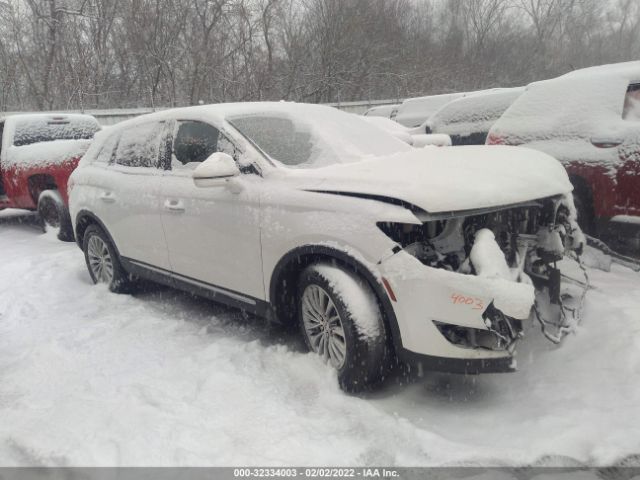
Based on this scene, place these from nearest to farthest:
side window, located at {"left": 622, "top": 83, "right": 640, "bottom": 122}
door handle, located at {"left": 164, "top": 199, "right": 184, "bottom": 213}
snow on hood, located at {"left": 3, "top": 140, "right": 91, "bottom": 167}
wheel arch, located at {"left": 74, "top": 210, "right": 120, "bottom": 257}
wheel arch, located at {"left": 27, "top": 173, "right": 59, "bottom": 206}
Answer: door handle, located at {"left": 164, "top": 199, "right": 184, "bottom": 213} → side window, located at {"left": 622, "top": 83, "right": 640, "bottom": 122} → wheel arch, located at {"left": 74, "top": 210, "right": 120, "bottom": 257} → snow on hood, located at {"left": 3, "top": 140, "right": 91, "bottom": 167} → wheel arch, located at {"left": 27, "top": 173, "right": 59, "bottom": 206}

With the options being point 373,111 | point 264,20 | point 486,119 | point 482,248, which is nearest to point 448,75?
point 264,20

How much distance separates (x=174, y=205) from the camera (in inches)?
157

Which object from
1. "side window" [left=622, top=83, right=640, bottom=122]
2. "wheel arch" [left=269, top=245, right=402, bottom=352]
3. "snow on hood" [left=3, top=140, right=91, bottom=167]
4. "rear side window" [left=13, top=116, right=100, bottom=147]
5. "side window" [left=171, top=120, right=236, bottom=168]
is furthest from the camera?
"rear side window" [left=13, top=116, right=100, bottom=147]

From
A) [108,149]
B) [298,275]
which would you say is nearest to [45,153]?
[108,149]

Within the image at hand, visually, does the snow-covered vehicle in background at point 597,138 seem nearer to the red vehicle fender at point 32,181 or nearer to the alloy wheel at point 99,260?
the alloy wheel at point 99,260

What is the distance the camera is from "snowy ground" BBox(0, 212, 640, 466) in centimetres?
251

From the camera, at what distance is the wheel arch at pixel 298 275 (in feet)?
9.07

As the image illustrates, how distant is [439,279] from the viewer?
2580mm

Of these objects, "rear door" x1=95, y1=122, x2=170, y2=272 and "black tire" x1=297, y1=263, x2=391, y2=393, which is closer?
"black tire" x1=297, y1=263, x2=391, y2=393

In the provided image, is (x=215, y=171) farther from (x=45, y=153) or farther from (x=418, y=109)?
(x=418, y=109)

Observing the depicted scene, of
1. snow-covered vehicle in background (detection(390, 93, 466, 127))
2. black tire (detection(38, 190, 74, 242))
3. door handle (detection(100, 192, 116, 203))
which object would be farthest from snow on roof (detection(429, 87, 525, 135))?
black tire (detection(38, 190, 74, 242))

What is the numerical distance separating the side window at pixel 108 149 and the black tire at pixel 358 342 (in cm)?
293

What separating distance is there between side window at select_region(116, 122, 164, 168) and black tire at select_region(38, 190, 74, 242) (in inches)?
117

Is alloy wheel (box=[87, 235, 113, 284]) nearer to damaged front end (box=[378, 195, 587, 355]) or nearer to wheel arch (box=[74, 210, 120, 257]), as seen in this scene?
wheel arch (box=[74, 210, 120, 257])
